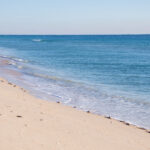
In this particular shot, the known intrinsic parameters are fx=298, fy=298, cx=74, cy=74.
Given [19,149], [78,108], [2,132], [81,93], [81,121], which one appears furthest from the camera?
[81,93]

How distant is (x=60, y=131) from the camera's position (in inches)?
374

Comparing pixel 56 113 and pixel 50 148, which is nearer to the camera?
pixel 50 148

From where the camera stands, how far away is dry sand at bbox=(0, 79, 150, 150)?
8.25 metres

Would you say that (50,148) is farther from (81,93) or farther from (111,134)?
(81,93)

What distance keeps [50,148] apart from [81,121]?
3.51 m

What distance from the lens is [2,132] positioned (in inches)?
337

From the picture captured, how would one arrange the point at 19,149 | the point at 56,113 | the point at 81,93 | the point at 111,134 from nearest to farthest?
the point at 19,149 < the point at 111,134 < the point at 56,113 < the point at 81,93

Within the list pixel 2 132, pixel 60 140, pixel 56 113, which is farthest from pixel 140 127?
pixel 2 132

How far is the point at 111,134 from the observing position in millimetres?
10031

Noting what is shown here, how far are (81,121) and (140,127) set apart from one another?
2.35m

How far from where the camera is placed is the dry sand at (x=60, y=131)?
27.1ft

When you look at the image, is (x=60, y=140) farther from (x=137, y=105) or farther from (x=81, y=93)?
(x=81, y=93)

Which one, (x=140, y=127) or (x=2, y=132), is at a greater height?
(x=2, y=132)

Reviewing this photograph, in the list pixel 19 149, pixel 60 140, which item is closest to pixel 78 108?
pixel 60 140
